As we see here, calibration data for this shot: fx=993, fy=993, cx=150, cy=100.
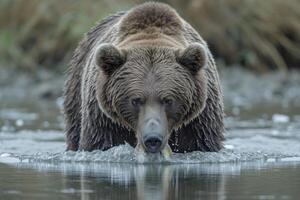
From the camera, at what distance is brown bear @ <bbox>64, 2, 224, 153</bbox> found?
813 cm

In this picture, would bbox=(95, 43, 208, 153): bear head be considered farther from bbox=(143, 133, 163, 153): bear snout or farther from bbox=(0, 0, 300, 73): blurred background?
bbox=(0, 0, 300, 73): blurred background

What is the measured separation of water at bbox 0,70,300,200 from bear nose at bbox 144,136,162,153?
230mm

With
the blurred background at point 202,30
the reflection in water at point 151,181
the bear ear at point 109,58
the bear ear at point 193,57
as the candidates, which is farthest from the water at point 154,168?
the blurred background at point 202,30

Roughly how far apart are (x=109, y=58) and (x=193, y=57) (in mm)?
703

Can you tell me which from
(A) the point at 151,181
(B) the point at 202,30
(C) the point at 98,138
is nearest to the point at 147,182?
(A) the point at 151,181

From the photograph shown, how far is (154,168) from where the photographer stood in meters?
8.44

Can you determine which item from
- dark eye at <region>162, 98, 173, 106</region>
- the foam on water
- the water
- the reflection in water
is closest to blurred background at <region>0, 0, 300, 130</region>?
the water

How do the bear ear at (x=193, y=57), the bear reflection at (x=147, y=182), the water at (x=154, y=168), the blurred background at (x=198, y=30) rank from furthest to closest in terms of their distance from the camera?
1. the blurred background at (x=198, y=30)
2. the bear ear at (x=193, y=57)
3. the water at (x=154, y=168)
4. the bear reflection at (x=147, y=182)

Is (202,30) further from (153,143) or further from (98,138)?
(153,143)

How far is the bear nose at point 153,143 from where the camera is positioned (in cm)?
770

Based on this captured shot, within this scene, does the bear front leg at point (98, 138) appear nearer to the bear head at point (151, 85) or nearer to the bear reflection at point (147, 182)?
the bear reflection at point (147, 182)

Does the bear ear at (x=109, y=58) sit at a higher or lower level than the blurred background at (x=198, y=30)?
lower

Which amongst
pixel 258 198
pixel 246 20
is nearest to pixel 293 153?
pixel 258 198

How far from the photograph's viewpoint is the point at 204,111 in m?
8.90
